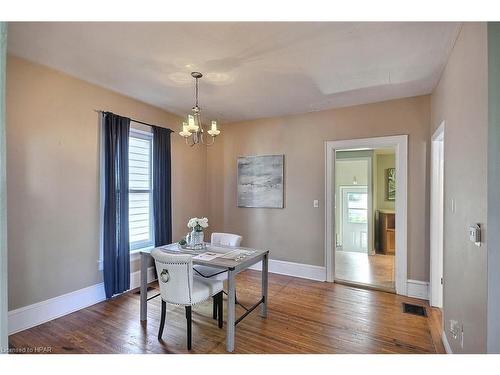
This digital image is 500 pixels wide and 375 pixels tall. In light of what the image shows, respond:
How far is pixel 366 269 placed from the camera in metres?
4.45

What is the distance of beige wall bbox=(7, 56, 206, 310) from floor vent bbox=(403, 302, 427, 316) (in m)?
3.68

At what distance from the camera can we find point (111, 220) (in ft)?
10.2

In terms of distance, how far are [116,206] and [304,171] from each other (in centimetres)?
273

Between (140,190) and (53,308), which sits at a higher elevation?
(140,190)

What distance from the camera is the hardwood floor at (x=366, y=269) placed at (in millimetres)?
3863

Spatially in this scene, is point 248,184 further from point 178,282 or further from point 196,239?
point 178,282

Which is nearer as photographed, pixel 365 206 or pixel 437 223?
pixel 437 223

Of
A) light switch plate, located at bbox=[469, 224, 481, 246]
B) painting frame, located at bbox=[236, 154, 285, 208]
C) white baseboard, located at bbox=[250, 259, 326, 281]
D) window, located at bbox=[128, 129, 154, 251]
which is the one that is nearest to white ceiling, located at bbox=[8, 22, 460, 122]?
window, located at bbox=[128, 129, 154, 251]

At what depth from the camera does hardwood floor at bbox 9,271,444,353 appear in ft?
7.29

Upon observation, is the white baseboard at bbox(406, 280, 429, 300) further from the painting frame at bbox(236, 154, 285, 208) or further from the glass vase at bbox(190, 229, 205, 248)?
the glass vase at bbox(190, 229, 205, 248)

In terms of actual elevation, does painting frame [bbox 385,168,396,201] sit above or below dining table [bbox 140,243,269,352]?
above

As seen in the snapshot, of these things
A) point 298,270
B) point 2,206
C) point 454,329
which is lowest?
point 298,270

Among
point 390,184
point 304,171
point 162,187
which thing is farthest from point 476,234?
point 390,184
